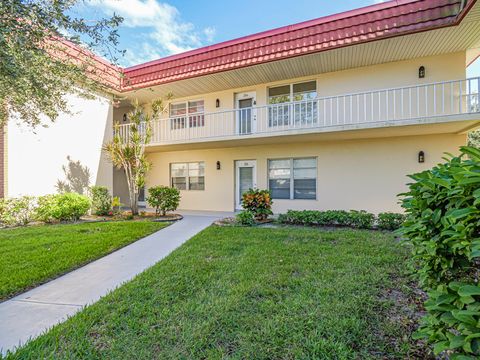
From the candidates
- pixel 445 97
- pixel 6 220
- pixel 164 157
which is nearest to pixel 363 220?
pixel 445 97

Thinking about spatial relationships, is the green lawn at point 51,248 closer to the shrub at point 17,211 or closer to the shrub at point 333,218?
the shrub at point 17,211

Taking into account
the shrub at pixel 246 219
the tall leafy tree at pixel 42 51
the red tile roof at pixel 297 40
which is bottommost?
the shrub at pixel 246 219

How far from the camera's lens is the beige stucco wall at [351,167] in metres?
9.11

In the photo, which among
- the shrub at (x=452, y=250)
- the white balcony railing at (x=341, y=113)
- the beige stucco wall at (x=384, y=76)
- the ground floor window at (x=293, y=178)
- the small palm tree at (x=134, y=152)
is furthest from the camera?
the ground floor window at (x=293, y=178)

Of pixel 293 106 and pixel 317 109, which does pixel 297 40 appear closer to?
pixel 293 106

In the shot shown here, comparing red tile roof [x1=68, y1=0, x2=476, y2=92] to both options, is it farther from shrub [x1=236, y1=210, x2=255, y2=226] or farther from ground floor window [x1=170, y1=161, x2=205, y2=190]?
shrub [x1=236, y1=210, x2=255, y2=226]

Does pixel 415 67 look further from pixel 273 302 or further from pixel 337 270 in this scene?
pixel 273 302

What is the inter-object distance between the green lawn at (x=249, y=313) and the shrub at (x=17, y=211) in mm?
6869

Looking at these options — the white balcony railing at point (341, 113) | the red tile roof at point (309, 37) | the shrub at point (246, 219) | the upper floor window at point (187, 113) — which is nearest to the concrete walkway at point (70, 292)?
the shrub at point (246, 219)

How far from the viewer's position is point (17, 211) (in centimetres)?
857

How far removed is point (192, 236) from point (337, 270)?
399 cm

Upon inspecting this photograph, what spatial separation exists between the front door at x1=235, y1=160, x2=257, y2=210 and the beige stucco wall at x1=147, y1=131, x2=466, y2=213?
211mm

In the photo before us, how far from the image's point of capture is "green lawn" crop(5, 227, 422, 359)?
8.04ft

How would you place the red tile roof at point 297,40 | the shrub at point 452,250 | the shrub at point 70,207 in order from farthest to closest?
the shrub at point 70,207 < the red tile roof at point 297,40 < the shrub at point 452,250
